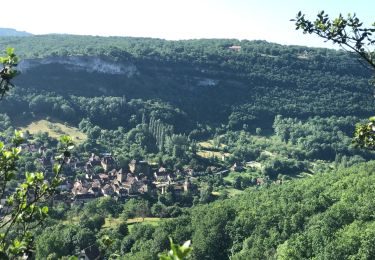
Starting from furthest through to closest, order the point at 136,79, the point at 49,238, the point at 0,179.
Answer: the point at 136,79, the point at 49,238, the point at 0,179

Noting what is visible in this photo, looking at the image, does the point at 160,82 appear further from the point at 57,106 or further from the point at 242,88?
the point at 57,106

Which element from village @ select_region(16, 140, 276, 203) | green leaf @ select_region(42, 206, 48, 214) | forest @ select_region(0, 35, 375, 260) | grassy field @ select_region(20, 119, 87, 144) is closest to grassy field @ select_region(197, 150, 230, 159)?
forest @ select_region(0, 35, 375, 260)

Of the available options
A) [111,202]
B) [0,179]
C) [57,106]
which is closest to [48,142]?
[57,106]

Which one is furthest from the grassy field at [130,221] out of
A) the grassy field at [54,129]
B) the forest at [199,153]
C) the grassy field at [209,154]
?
the grassy field at [54,129]

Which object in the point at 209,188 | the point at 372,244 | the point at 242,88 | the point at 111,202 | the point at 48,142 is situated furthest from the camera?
the point at 242,88

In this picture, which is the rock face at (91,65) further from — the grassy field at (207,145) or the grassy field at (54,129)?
the grassy field at (207,145)

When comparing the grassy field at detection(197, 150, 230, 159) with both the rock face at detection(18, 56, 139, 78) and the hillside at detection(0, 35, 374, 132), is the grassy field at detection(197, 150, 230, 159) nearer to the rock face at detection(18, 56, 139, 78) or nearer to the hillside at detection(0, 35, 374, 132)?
the hillside at detection(0, 35, 374, 132)

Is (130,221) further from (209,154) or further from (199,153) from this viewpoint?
(209,154)

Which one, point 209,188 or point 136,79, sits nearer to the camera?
point 209,188
